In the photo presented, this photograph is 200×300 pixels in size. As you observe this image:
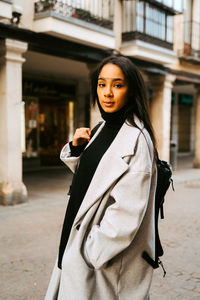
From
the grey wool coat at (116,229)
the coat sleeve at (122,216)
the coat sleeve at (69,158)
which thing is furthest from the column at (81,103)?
the coat sleeve at (122,216)

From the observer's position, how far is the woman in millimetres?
1609

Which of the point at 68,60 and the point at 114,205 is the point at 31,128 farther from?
the point at 114,205

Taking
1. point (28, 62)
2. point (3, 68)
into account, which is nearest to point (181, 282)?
point (3, 68)

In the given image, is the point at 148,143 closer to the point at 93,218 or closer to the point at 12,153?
the point at 93,218

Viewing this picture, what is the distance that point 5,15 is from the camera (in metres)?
7.34

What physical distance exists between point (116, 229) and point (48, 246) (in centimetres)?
382

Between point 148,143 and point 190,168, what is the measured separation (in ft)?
47.9

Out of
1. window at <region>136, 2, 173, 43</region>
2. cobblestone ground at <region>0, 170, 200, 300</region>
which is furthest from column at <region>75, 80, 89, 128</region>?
cobblestone ground at <region>0, 170, 200, 300</region>

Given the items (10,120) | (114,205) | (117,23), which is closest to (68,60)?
(117,23)

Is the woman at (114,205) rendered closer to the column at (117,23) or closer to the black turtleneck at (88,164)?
the black turtleneck at (88,164)

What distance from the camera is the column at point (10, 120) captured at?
7.67m

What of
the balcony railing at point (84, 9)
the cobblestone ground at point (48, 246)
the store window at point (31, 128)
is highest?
the balcony railing at point (84, 9)

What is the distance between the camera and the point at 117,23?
10797mm

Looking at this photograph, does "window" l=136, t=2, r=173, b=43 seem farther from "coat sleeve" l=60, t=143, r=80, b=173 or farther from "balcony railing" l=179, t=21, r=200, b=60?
"coat sleeve" l=60, t=143, r=80, b=173
